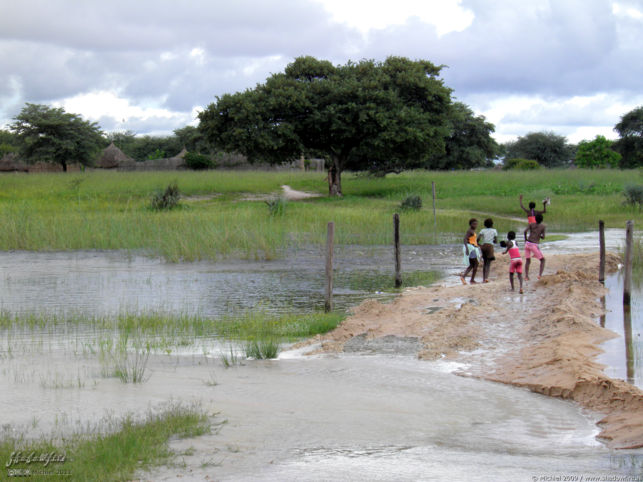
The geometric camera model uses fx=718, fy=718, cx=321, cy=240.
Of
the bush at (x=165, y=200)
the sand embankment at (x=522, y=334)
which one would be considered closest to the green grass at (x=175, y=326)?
the sand embankment at (x=522, y=334)

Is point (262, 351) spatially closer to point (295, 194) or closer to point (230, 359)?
point (230, 359)

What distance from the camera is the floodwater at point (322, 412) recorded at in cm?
608

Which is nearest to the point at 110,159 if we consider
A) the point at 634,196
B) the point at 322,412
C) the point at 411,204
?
the point at 411,204

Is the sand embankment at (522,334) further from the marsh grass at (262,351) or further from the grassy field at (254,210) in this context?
the grassy field at (254,210)

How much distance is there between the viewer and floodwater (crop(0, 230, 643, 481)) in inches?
239

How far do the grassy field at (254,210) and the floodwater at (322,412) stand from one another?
36.1 feet

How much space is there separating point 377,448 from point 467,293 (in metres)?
7.52

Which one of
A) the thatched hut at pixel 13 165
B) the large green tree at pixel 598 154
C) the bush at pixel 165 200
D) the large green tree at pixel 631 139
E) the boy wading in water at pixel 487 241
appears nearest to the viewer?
the boy wading in water at pixel 487 241

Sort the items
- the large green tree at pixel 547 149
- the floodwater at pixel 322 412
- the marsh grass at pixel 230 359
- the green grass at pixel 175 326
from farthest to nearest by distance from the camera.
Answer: the large green tree at pixel 547 149 → the green grass at pixel 175 326 → the marsh grass at pixel 230 359 → the floodwater at pixel 322 412

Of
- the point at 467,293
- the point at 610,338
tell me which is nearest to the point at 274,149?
the point at 467,293

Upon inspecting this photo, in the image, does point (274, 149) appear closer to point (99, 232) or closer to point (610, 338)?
point (99, 232)

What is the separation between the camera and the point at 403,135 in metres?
35.7

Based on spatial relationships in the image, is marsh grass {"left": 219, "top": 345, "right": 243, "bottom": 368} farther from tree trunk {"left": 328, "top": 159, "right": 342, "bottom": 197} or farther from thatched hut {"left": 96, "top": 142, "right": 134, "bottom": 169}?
thatched hut {"left": 96, "top": 142, "right": 134, "bottom": 169}

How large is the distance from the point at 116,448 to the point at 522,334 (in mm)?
6920
